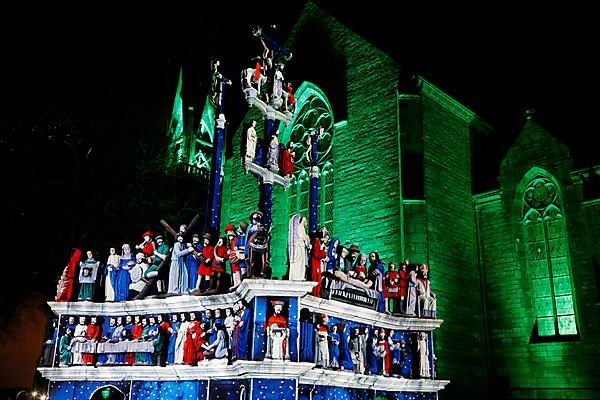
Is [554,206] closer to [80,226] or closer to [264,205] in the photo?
[264,205]

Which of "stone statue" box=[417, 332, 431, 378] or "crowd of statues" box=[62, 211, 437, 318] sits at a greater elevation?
"crowd of statues" box=[62, 211, 437, 318]

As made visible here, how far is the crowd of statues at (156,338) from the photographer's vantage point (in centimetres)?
1095

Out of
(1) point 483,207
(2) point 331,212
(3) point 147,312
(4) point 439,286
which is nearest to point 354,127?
(2) point 331,212

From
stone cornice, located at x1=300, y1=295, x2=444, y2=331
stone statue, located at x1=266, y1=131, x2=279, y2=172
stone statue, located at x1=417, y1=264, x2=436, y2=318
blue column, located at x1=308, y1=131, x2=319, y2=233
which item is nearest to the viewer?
stone cornice, located at x1=300, y1=295, x2=444, y2=331

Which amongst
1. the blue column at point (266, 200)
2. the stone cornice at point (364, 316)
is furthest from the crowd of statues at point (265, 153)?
the stone cornice at point (364, 316)

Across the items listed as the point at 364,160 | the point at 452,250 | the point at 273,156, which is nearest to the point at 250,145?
the point at 273,156

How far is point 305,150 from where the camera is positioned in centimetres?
2286

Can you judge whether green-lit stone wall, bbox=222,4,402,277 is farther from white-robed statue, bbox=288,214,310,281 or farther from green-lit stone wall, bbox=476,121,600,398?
white-robed statue, bbox=288,214,310,281

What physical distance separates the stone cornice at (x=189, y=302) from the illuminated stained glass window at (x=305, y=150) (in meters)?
10.1

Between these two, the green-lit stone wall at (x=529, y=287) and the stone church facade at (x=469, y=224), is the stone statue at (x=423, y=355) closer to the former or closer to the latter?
the stone church facade at (x=469, y=224)

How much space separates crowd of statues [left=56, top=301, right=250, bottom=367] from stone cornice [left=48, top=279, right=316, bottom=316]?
131 millimetres

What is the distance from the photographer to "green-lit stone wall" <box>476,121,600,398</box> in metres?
16.2

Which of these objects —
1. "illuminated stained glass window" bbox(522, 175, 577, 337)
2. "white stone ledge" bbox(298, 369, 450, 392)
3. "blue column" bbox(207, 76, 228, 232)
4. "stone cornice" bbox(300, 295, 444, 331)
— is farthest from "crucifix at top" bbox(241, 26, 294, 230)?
"illuminated stained glass window" bbox(522, 175, 577, 337)

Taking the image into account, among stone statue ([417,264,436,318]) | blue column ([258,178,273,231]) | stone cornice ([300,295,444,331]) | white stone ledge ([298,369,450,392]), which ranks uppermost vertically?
blue column ([258,178,273,231])
